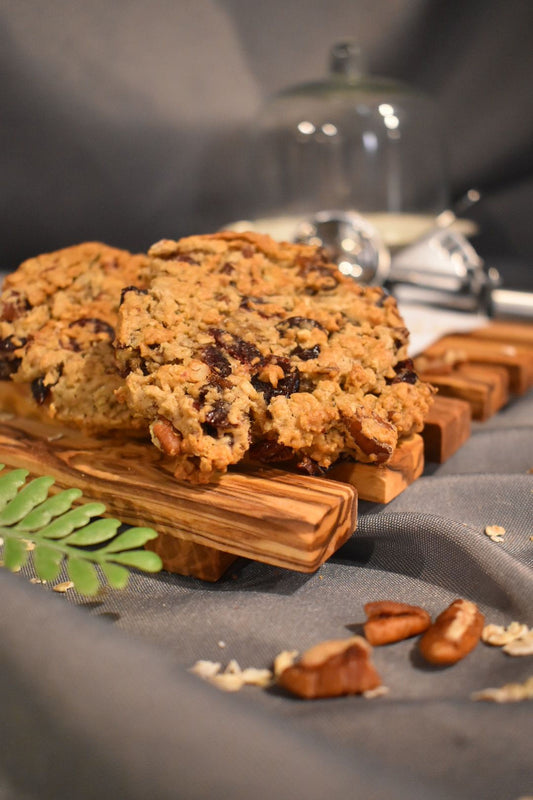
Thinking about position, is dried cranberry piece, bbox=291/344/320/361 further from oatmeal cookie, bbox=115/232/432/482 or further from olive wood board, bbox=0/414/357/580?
olive wood board, bbox=0/414/357/580

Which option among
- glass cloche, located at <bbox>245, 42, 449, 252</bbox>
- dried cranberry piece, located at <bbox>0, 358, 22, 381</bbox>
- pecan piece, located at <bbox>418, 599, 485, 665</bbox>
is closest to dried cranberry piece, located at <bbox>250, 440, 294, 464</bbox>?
pecan piece, located at <bbox>418, 599, 485, 665</bbox>

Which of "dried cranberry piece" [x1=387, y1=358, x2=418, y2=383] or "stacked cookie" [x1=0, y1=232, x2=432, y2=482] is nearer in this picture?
"stacked cookie" [x1=0, y1=232, x2=432, y2=482]

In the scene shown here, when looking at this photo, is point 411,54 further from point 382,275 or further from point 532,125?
point 382,275

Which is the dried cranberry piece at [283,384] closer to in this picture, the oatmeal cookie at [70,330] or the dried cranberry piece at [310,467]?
the dried cranberry piece at [310,467]

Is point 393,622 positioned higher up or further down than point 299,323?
further down

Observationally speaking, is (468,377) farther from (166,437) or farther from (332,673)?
(332,673)

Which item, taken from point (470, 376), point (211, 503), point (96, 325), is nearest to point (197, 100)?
point (470, 376)
